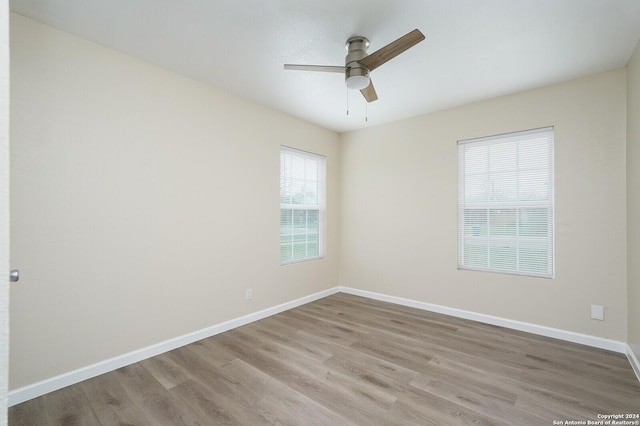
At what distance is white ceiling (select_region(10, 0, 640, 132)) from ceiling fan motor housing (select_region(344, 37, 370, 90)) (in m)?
0.07

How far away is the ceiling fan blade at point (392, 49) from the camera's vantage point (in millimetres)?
1771

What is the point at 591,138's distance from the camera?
2781 millimetres

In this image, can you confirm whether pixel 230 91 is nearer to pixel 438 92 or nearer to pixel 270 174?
pixel 270 174

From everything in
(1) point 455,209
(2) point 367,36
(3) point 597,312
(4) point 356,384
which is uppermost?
(2) point 367,36

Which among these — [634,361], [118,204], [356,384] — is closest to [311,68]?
[118,204]

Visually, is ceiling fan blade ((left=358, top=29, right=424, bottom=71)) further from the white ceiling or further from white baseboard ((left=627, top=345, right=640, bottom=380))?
white baseboard ((left=627, top=345, right=640, bottom=380))

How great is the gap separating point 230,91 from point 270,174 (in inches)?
40.8

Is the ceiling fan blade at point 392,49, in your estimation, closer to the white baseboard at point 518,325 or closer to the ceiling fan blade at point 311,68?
the ceiling fan blade at point 311,68

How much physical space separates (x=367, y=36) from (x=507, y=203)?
241 cm

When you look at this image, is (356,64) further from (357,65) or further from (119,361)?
(119,361)

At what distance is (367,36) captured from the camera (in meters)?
2.19

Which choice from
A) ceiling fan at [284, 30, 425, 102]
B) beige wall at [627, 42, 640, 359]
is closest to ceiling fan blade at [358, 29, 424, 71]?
ceiling fan at [284, 30, 425, 102]

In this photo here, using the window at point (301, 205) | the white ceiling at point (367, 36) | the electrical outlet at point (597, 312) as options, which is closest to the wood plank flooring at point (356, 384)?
the electrical outlet at point (597, 312)

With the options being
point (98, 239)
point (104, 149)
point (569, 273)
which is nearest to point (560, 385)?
point (569, 273)
